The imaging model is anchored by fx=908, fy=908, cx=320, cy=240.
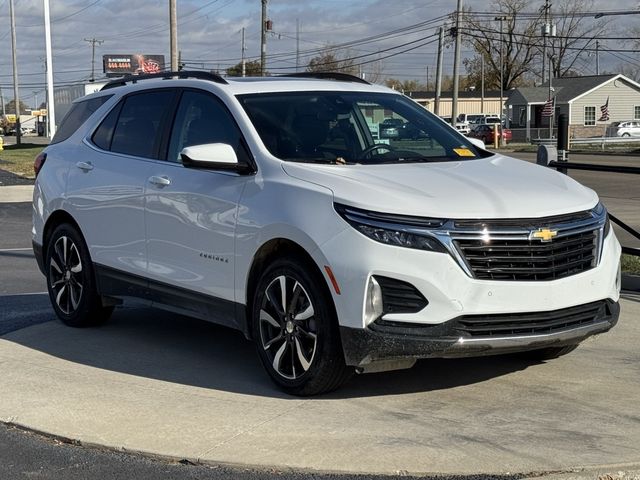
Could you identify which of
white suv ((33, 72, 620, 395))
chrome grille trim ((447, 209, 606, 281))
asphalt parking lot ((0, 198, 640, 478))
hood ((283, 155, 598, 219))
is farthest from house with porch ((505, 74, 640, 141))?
chrome grille trim ((447, 209, 606, 281))

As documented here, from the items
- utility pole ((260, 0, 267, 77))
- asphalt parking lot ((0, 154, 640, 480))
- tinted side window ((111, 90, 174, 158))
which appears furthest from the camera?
utility pole ((260, 0, 267, 77))

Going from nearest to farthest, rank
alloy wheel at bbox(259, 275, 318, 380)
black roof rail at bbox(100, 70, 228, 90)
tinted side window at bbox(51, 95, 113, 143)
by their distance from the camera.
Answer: alloy wheel at bbox(259, 275, 318, 380) → black roof rail at bbox(100, 70, 228, 90) → tinted side window at bbox(51, 95, 113, 143)

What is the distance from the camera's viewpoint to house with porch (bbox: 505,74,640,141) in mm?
74938

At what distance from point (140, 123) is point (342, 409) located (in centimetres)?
303

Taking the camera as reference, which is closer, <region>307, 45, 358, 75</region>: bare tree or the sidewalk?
the sidewalk

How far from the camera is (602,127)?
74.8 meters

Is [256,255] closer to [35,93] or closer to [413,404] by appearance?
[413,404]

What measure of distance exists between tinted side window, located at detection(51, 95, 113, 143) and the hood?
2839mm

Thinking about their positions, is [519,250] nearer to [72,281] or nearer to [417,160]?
[417,160]

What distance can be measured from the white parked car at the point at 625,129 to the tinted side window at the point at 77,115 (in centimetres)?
6519

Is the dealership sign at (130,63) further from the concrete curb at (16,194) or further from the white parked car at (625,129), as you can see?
the concrete curb at (16,194)

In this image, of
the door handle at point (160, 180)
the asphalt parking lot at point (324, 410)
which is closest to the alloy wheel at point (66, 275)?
the asphalt parking lot at point (324, 410)

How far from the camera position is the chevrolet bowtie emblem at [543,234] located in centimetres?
504

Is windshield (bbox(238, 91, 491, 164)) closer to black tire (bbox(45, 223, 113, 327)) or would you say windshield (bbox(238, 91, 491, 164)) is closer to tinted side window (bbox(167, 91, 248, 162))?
tinted side window (bbox(167, 91, 248, 162))
